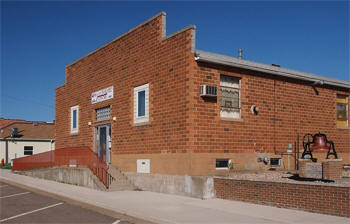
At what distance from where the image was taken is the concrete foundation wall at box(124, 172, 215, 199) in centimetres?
1341

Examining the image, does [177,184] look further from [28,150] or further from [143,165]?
[28,150]

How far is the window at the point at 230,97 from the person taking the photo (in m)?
15.4

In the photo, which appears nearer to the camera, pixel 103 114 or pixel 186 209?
pixel 186 209

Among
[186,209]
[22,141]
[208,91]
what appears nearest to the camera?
[186,209]

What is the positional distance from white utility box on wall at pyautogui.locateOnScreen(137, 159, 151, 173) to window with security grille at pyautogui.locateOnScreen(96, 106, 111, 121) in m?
4.15

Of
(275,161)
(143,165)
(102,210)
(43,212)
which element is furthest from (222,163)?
(43,212)

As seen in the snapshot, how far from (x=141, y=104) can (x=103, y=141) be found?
4.56 metres

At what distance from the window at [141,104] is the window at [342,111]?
408 inches

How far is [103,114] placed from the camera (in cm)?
2073

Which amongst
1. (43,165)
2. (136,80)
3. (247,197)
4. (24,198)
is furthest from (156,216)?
(43,165)

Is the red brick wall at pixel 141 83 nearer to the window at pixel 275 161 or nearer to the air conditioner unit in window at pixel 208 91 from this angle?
the air conditioner unit in window at pixel 208 91

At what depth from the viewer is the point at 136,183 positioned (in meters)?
16.8

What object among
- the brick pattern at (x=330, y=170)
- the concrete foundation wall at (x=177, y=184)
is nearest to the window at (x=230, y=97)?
the concrete foundation wall at (x=177, y=184)

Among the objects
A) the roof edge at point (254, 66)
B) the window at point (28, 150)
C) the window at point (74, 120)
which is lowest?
the window at point (28, 150)
